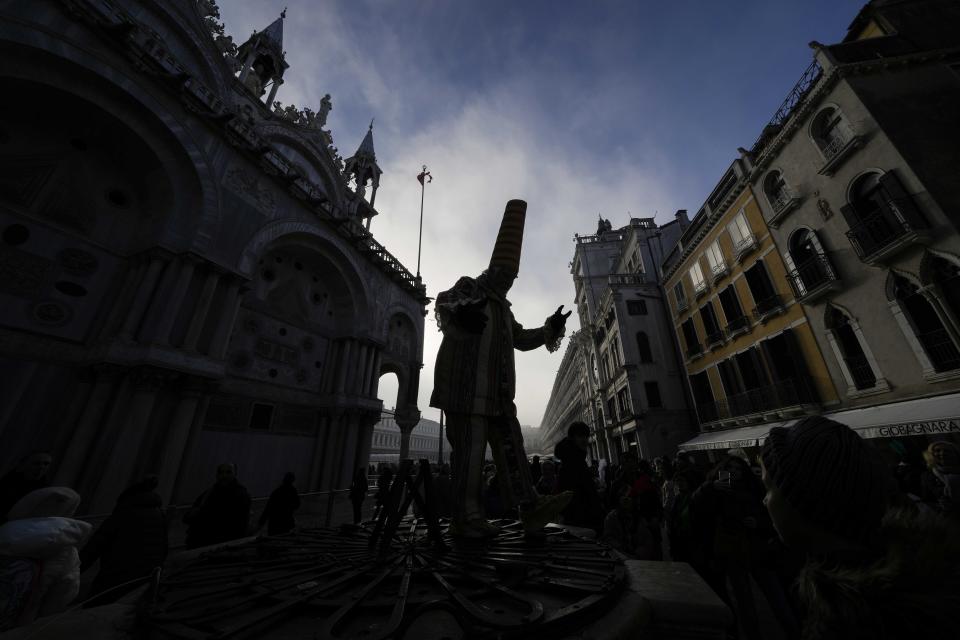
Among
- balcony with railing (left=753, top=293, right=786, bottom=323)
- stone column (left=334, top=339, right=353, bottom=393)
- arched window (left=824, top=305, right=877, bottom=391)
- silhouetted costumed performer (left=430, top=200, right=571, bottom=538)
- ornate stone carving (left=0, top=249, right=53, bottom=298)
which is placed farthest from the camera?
stone column (left=334, top=339, right=353, bottom=393)

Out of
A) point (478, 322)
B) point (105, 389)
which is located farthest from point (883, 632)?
point (105, 389)

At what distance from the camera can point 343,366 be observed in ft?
45.9

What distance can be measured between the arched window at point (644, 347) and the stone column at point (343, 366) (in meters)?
16.2

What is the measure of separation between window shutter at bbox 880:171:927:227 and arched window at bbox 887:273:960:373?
141cm

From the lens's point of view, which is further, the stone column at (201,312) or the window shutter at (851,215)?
the window shutter at (851,215)

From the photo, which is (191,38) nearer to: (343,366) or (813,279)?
(343,366)

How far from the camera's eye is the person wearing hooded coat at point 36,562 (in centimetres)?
189

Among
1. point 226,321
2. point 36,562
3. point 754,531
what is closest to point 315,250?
point 226,321

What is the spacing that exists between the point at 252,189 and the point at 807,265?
17750mm

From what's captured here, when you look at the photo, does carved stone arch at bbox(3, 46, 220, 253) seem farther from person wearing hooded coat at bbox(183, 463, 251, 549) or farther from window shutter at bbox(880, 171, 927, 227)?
window shutter at bbox(880, 171, 927, 227)

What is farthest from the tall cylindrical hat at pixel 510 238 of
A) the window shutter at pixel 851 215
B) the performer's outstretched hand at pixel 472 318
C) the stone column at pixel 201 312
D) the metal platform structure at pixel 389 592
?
the window shutter at pixel 851 215

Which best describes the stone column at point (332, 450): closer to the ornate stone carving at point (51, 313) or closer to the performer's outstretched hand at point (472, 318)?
the ornate stone carving at point (51, 313)

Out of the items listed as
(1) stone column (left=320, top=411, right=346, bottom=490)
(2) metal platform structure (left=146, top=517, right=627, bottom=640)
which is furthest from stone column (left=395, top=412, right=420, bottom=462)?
(2) metal platform structure (left=146, top=517, right=627, bottom=640)

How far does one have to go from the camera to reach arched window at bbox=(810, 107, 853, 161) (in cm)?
1015
